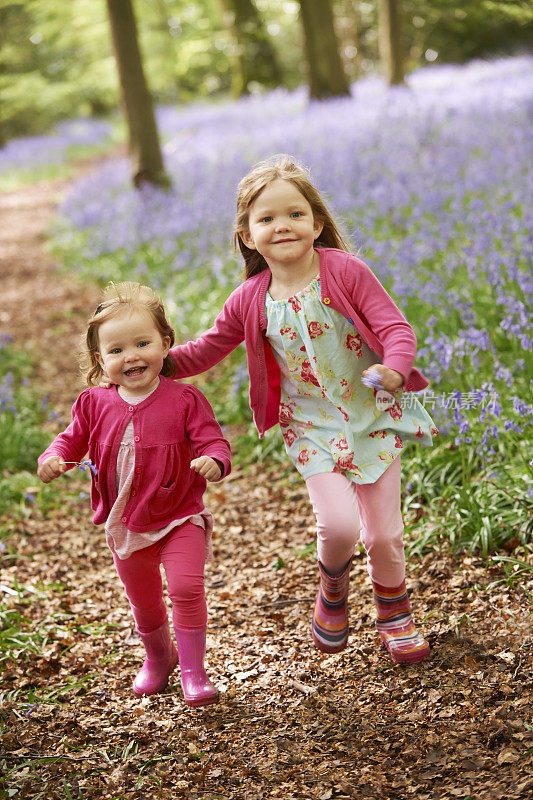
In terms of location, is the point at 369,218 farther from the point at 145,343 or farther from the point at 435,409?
the point at 145,343

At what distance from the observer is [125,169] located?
16.2 m

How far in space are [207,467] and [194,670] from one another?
0.80 meters

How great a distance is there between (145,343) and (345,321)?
73cm

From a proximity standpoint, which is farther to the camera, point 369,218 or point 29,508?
point 369,218

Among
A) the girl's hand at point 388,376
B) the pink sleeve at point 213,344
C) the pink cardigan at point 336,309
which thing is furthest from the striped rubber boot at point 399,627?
the pink sleeve at point 213,344

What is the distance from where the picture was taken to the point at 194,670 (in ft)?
9.68

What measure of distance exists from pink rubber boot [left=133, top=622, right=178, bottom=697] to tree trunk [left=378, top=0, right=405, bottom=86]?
1633cm

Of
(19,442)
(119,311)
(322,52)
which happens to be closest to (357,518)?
(119,311)

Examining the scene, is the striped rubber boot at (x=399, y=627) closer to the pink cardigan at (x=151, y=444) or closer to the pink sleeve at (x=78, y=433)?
the pink cardigan at (x=151, y=444)

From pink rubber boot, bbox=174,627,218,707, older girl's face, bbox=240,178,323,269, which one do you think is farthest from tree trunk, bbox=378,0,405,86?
pink rubber boot, bbox=174,627,218,707

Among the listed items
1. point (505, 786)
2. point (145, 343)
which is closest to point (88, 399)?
point (145, 343)

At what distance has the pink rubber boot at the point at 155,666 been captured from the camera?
319 centimetres

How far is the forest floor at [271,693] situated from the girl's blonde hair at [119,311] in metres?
1.28

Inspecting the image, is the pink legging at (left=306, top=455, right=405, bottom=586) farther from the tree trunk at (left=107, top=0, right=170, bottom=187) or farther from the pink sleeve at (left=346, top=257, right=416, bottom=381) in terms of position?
the tree trunk at (left=107, top=0, right=170, bottom=187)
